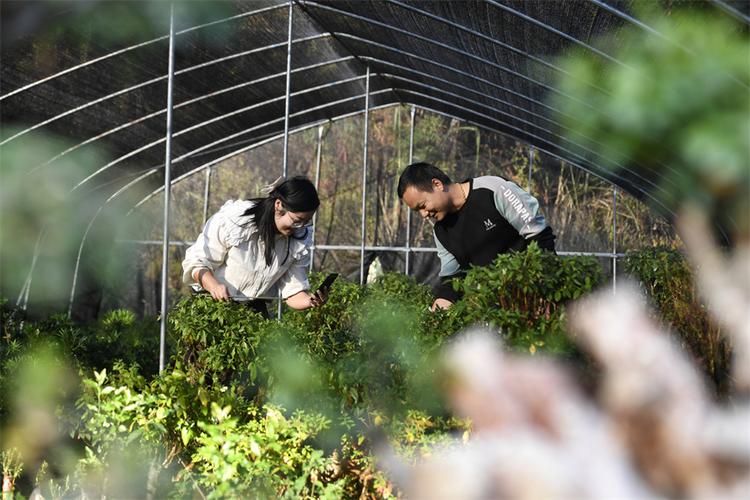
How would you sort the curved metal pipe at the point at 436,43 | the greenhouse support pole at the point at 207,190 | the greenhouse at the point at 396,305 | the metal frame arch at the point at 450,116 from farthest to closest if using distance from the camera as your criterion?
the greenhouse support pole at the point at 207,190
the metal frame arch at the point at 450,116
the curved metal pipe at the point at 436,43
the greenhouse at the point at 396,305

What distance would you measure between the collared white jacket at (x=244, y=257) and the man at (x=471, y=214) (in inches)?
29.6

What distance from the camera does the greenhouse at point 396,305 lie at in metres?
0.99

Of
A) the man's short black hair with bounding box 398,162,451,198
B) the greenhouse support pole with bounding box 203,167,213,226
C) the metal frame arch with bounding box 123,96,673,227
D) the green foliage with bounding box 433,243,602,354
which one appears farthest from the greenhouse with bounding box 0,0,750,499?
the greenhouse support pole with bounding box 203,167,213,226

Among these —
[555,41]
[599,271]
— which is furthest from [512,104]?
[599,271]

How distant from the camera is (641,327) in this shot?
96 cm

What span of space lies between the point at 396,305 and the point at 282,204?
0.80 metres

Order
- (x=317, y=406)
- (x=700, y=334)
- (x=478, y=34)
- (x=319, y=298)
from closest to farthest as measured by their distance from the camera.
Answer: (x=700, y=334) → (x=317, y=406) → (x=319, y=298) → (x=478, y=34)

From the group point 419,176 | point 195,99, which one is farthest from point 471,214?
point 195,99

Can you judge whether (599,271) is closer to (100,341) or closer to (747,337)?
(747,337)

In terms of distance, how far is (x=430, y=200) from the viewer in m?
4.16

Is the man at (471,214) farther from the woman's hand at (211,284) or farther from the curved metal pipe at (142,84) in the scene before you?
the curved metal pipe at (142,84)

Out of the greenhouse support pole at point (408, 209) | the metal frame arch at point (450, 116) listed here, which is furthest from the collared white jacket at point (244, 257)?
the greenhouse support pole at point (408, 209)

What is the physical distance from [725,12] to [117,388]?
2843mm

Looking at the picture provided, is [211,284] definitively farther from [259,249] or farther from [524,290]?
[524,290]
